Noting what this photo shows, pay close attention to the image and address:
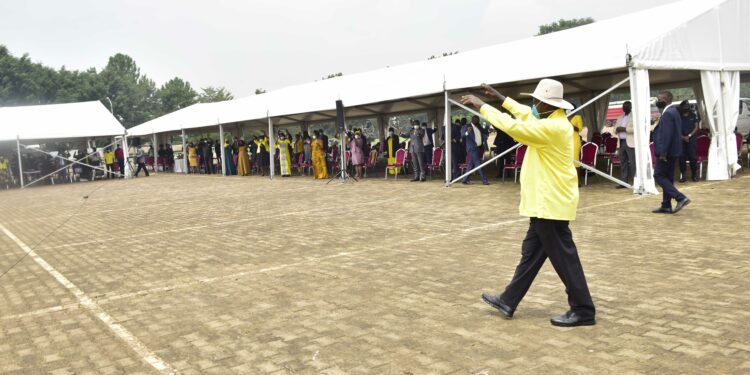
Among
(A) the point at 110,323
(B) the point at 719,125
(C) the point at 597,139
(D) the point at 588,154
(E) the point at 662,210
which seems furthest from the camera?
(C) the point at 597,139

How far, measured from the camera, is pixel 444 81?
13305 mm

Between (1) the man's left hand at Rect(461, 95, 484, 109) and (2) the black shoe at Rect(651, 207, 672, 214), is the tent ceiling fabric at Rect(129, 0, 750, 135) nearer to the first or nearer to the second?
(2) the black shoe at Rect(651, 207, 672, 214)

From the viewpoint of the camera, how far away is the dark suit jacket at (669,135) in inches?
319

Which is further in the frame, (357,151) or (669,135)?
(357,151)

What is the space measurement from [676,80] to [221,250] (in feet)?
44.2

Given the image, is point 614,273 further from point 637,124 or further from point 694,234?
point 637,124

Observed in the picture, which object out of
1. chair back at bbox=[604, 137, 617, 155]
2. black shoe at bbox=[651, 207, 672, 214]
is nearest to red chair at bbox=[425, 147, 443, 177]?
chair back at bbox=[604, 137, 617, 155]

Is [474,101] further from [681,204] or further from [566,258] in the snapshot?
[681,204]

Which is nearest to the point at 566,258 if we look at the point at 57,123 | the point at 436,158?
the point at 436,158

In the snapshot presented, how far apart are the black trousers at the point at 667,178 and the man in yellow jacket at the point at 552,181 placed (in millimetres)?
4896

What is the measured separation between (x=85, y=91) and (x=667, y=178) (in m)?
67.1

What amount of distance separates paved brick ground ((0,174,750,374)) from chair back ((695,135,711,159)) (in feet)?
9.08

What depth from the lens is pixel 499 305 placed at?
13.7 feet

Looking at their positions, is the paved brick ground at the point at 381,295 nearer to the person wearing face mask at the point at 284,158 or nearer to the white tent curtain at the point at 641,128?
the white tent curtain at the point at 641,128
